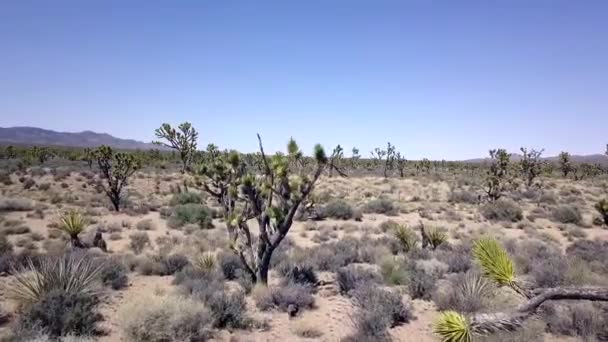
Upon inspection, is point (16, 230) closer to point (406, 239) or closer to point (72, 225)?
point (72, 225)

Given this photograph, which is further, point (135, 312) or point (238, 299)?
point (238, 299)

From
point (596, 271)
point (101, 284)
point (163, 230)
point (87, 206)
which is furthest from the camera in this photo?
point (87, 206)

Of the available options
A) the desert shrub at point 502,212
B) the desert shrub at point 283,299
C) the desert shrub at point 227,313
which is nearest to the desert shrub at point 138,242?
the desert shrub at point 283,299

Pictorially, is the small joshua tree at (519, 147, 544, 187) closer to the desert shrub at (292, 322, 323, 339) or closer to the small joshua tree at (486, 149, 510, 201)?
the small joshua tree at (486, 149, 510, 201)

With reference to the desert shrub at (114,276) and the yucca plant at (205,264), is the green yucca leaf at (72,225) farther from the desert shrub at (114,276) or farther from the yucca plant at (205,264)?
the yucca plant at (205,264)

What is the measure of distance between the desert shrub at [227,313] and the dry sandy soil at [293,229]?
183 mm

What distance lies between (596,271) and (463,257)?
3230 mm

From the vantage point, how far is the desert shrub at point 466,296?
7.98m

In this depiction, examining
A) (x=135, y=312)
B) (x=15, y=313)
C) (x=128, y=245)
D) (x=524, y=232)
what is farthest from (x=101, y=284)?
(x=524, y=232)

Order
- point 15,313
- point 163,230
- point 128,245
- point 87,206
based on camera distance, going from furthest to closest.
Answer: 1. point 87,206
2. point 163,230
3. point 128,245
4. point 15,313

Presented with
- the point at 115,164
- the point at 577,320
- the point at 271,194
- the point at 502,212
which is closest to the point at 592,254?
the point at 577,320

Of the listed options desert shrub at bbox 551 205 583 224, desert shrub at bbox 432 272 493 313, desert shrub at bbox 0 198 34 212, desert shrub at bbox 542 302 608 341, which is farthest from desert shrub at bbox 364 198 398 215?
desert shrub at bbox 0 198 34 212

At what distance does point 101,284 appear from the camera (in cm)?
903

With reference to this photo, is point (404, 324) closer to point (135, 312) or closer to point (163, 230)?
point (135, 312)
